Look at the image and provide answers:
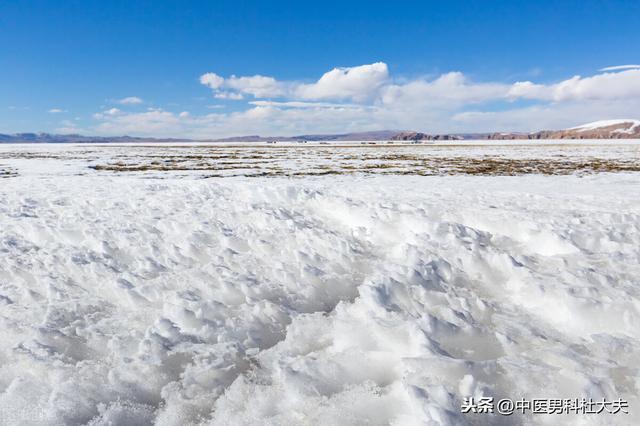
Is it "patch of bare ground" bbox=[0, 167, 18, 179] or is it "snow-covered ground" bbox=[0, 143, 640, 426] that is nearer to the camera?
"snow-covered ground" bbox=[0, 143, 640, 426]

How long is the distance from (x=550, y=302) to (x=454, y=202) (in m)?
7.27

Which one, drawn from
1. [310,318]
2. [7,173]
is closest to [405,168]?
[310,318]

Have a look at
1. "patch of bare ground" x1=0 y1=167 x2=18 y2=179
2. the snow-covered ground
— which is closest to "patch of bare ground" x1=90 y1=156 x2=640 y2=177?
"patch of bare ground" x1=0 y1=167 x2=18 y2=179

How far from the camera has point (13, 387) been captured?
10.6 ft

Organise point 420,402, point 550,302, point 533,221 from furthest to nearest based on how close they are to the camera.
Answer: point 533,221
point 550,302
point 420,402

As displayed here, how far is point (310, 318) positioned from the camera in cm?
467

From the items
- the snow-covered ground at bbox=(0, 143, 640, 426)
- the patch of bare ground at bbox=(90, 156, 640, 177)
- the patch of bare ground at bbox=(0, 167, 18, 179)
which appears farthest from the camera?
the patch of bare ground at bbox=(90, 156, 640, 177)

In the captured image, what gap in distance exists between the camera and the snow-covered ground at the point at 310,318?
3.23m

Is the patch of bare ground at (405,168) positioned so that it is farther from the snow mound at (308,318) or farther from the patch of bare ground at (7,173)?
the snow mound at (308,318)

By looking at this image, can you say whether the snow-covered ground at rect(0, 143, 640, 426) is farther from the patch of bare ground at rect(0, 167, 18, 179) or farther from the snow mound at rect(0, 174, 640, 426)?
the patch of bare ground at rect(0, 167, 18, 179)

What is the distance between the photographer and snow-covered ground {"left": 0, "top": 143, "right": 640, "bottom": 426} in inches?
127

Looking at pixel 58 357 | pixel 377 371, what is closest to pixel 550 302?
pixel 377 371

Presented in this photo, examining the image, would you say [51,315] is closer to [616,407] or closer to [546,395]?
[546,395]

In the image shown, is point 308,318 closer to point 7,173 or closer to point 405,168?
point 405,168
